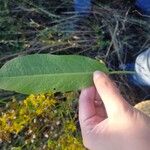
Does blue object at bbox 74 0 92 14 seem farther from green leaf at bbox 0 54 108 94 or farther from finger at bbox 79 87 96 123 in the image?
green leaf at bbox 0 54 108 94

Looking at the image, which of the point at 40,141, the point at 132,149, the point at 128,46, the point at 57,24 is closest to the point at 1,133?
the point at 40,141

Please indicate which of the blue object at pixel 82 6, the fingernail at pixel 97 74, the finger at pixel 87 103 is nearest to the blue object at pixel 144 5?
the blue object at pixel 82 6

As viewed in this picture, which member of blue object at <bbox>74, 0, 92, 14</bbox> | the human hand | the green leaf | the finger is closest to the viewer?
the green leaf

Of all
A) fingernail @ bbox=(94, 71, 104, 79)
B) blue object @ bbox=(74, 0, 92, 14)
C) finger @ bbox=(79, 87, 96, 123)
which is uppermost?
fingernail @ bbox=(94, 71, 104, 79)

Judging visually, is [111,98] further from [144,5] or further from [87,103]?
[144,5]

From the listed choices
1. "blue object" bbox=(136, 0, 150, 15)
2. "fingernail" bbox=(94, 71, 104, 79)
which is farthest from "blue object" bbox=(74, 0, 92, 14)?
"fingernail" bbox=(94, 71, 104, 79)

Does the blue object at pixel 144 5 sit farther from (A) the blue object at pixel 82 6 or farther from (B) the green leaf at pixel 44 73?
(B) the green leaf at pixel 44 73

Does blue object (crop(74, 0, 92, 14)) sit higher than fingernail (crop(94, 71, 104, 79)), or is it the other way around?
fingernail (crop(94, 71, 104, 79))
